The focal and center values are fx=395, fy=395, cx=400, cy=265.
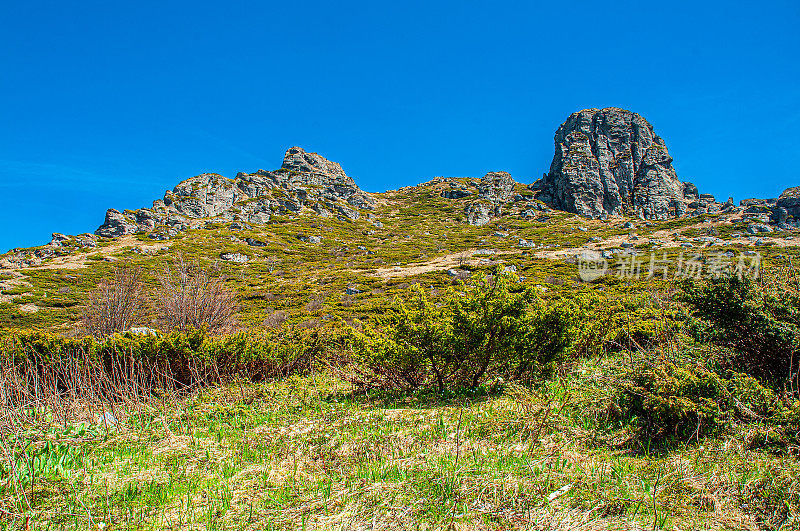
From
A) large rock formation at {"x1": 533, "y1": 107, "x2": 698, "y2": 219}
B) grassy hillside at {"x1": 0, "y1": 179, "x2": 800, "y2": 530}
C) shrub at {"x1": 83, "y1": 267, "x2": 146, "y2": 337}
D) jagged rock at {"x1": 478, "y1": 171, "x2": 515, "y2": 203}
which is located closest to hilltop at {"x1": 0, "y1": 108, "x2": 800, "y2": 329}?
large rock formation at {"x1": 533, "y1": 107, "x2": 698, "y2": 219}

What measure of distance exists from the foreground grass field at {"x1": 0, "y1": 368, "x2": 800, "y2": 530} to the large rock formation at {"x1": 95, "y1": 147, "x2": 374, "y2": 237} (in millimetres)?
62226

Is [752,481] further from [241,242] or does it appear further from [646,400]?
[241,242]

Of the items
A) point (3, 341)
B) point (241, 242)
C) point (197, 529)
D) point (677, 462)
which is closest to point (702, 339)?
point (677, 462)

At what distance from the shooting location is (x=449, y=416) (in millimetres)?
4008

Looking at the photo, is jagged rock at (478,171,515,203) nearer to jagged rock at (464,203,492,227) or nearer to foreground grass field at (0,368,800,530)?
jagged rock at (464,203,492,227)

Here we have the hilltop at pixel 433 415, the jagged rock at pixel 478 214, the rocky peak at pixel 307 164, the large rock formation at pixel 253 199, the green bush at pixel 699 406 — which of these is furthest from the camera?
→ the rocky peak at pixel 307 164

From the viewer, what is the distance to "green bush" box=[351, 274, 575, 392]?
4.78 m

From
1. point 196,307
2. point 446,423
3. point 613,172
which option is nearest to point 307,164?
point 613,172

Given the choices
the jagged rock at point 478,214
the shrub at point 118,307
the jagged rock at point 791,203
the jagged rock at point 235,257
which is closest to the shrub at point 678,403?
the shrub at point 118,307

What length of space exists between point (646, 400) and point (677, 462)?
0.58 m

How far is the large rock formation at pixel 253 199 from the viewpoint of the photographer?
64.1m

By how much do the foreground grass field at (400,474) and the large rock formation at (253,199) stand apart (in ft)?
204

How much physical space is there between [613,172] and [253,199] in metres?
78.1

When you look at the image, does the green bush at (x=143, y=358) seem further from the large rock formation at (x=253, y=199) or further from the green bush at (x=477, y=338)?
the large rock formation at (x=253, y=199)
